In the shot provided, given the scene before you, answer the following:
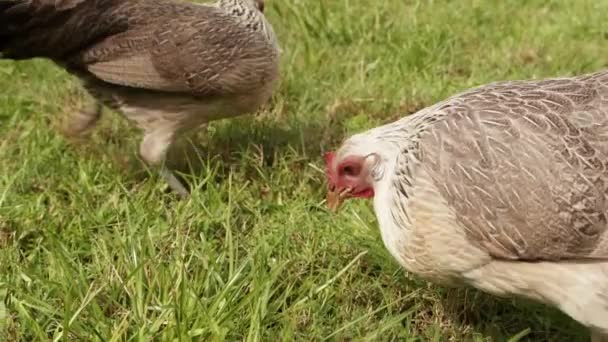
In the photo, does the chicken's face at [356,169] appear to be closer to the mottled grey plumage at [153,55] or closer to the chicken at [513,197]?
the chicken at [513,197]

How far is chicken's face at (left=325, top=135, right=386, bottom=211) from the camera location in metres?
2.77

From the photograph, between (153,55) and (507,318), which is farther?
(153,55)

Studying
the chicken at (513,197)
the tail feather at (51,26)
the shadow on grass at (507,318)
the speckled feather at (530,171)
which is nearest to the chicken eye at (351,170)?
the chicken at (513,197)

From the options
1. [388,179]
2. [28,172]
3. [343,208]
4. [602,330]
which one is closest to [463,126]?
[388,179]

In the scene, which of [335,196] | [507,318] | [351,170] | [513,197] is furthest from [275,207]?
[513,197]

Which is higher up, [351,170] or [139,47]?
[139,47]

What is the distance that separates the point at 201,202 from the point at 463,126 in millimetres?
1286

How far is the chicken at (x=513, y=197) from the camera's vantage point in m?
2.41

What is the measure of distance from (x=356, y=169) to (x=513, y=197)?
56 cm

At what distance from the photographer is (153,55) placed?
3635 mm

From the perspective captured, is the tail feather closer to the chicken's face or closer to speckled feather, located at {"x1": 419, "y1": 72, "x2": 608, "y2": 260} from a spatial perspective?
the chicken's face

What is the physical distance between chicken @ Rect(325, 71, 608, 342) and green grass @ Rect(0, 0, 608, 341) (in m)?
0.32

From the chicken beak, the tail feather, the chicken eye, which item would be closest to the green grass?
the chicken beak

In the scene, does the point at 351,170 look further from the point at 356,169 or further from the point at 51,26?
the point at 51,26
